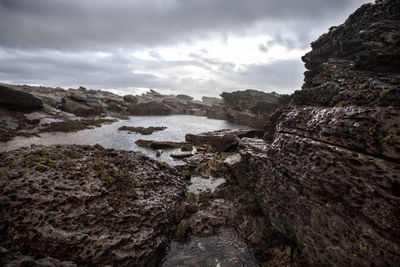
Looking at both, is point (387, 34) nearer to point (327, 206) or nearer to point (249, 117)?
point (327, 206)

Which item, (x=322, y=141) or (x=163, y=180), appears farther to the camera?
(x=163, y=180)

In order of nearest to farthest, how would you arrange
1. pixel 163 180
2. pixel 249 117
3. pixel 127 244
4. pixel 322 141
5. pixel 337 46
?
pixel 322 141 < pixel 127 244 < pixel 163 180 < pixel 337 46 < pixel 249 117

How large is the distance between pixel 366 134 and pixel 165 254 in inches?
257

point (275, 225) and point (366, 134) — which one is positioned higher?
point (366, 134)

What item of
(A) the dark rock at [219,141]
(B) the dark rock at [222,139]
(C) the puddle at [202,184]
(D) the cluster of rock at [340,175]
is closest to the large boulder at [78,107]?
(B) the dark rock at [222,139]

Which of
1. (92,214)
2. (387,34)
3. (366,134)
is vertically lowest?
(92,214)

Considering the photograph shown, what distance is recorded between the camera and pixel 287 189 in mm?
5496

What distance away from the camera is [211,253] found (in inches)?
218

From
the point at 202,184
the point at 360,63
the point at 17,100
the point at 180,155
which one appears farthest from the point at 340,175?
the point at 17,100

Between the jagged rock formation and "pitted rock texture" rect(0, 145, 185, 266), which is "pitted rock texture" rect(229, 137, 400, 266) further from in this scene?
the jagged rock formation

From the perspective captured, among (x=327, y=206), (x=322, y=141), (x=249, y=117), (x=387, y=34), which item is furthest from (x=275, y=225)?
(x=249, y=117)

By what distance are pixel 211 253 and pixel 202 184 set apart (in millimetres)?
5282

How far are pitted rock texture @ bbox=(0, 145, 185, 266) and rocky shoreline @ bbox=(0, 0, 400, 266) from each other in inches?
1.1

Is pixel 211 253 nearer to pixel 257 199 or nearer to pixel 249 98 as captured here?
pixel 257 199
